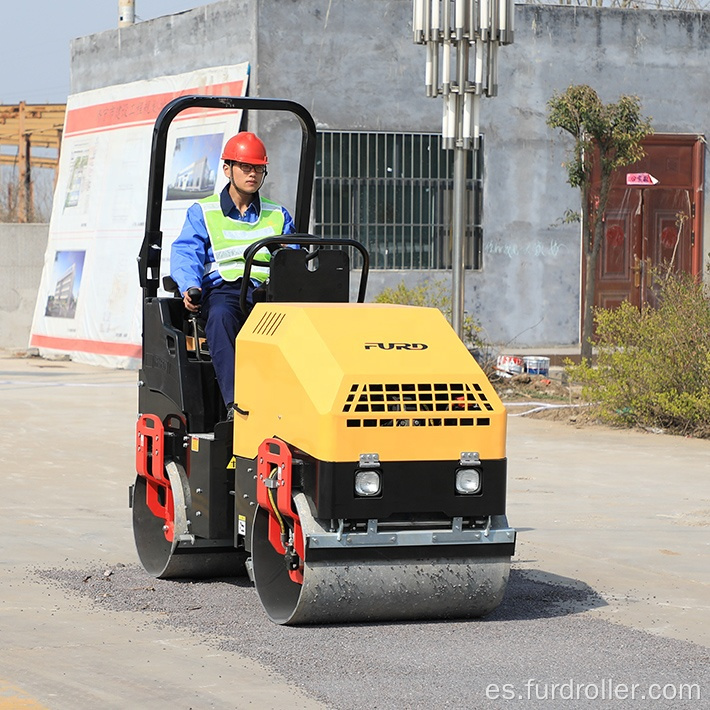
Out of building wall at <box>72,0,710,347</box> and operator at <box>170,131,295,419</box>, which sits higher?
building wall at <box>72,0,710,347</box>

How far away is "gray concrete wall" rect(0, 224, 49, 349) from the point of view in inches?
1075

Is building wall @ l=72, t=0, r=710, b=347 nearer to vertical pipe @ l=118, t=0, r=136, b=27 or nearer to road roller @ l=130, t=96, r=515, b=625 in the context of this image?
vertical pipe @ l=118, t=0, r=136, b=27

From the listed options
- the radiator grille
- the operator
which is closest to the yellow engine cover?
the radiator grille

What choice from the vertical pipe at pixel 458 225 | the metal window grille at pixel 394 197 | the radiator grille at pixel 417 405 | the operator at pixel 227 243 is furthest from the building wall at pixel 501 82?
the radiator grille at pixel 417 405

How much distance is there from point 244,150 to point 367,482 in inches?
81.9

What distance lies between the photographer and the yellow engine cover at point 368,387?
6402 mm

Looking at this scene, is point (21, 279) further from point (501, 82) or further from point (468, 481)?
point (468, 481)

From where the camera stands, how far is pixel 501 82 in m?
23.2

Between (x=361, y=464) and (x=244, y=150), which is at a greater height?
(x=244, y=150)

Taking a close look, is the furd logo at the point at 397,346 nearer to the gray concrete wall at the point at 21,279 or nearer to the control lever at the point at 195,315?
the control lever at the point at 195,315

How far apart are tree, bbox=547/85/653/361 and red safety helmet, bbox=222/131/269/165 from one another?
1318 centimetres

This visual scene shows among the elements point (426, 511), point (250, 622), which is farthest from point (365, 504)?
point (250, 622)

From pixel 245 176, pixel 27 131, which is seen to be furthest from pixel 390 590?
pixel 27 131

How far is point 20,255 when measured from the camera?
2741 centimetres
